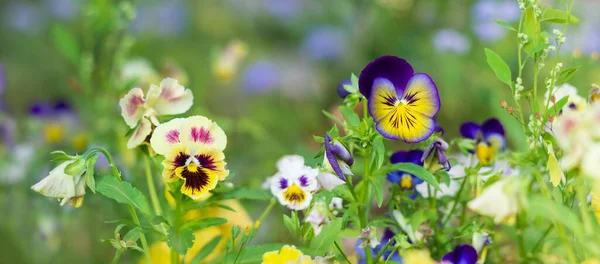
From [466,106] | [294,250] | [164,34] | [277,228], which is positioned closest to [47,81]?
[164,34]

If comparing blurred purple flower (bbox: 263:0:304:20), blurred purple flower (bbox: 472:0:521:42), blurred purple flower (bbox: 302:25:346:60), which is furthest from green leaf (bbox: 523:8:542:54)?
blurred purple flower (bbox: 263:0:304:20)

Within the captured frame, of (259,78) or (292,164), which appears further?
(259,78)

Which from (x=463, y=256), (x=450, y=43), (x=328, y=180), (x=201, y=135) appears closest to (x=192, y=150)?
(x=201, y=135)

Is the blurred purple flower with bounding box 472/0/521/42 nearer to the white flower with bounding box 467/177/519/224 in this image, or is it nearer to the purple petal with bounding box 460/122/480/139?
the purple petal with bounding box 460/122/480/139

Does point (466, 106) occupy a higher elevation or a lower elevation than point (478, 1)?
lower

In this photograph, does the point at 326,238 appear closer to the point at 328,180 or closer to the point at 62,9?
the point at 328,180

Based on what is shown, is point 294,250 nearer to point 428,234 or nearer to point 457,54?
point 428,234
